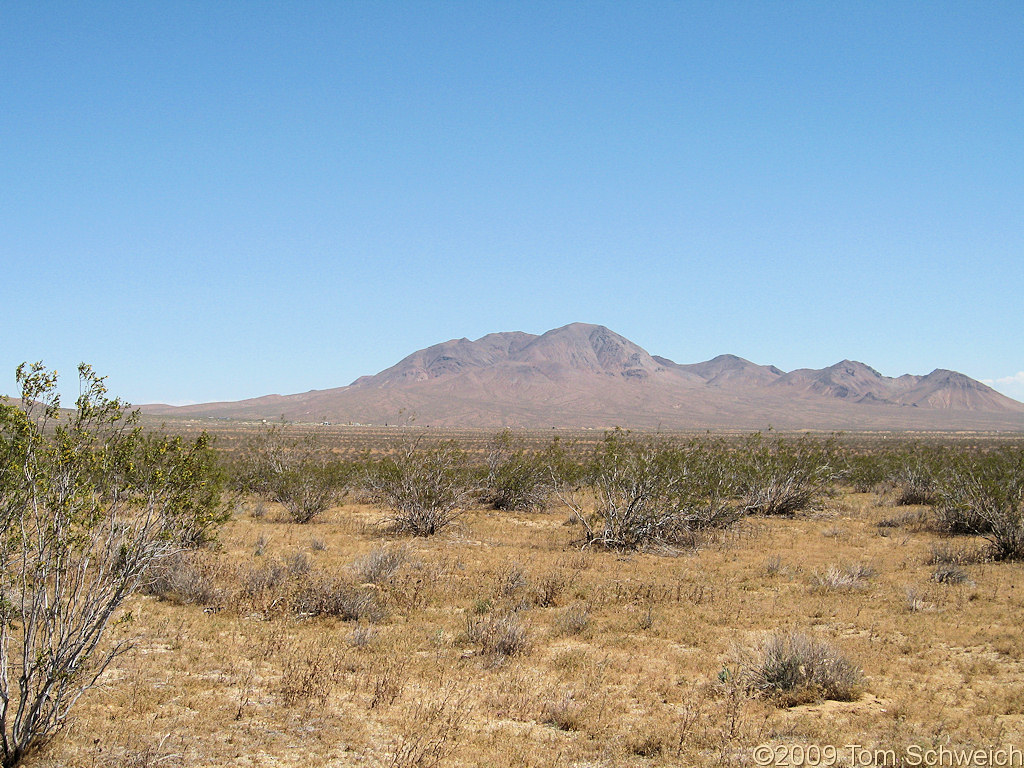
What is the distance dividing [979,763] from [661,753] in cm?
275

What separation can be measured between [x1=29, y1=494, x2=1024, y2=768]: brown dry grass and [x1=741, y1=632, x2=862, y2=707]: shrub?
170 mm

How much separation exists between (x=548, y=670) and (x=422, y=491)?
1172cm

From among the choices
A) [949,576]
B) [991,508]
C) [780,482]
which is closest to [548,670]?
[949,576]

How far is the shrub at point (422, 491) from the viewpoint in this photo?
19.2 m

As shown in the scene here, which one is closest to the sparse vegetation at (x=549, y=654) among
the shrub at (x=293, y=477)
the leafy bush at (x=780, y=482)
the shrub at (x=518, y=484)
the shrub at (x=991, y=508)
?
the shrub at (x=991, y=508)

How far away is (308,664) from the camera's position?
7.89 meters

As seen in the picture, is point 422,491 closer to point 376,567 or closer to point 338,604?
point 376,567

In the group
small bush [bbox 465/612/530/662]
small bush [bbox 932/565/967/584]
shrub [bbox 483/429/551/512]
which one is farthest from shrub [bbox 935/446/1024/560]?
shrub [bbox 483/429/551/512]

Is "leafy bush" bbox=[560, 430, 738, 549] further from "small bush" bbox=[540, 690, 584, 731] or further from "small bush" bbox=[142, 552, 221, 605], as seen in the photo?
"small bush" bbox=[540, 690, 584, 731]

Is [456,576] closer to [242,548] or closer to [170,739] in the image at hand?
[242,548]

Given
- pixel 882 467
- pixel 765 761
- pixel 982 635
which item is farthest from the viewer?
pixel 882 467

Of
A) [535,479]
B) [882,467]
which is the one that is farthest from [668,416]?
[535,479]

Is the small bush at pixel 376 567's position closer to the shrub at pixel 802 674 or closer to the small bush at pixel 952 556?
the shrub at pixel 802 674

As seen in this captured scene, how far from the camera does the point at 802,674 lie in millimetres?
7594
